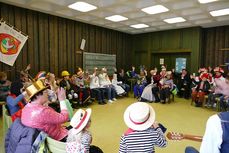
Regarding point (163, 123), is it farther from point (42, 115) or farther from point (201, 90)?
point (42, 115)

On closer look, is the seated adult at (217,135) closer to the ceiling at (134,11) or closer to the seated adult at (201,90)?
the ceiling at (134,11)

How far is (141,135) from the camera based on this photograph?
1.50 meters

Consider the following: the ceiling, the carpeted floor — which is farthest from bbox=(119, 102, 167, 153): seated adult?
the ceiling

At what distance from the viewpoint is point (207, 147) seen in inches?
46.7

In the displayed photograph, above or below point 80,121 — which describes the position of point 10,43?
above

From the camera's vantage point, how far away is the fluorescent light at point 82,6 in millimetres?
5522

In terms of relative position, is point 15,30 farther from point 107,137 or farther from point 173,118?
point 173,118

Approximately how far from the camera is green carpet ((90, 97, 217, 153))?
3191 mm

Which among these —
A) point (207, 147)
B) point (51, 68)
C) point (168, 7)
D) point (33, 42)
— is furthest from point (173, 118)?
point (33, 42)

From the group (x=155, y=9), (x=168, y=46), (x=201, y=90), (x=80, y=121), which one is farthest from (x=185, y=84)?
(x=80, y=121)

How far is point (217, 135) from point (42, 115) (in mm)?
1500

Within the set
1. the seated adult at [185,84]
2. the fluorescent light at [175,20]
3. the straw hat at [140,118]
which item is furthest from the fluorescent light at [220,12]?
the straw hat at [140,118]

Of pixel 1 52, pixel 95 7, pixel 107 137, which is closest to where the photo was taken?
pixel 107 137

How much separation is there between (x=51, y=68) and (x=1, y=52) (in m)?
1.73
